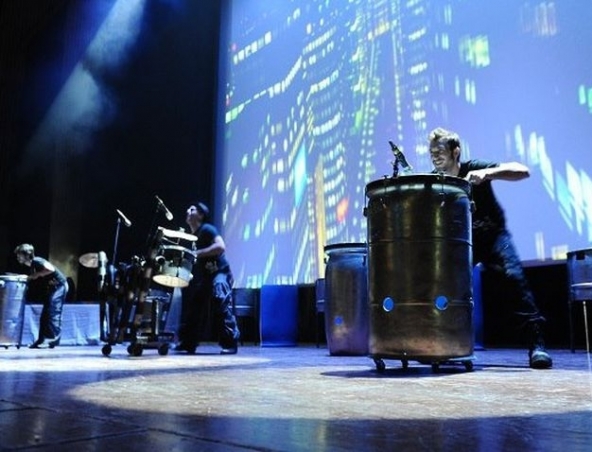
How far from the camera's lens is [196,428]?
134cm

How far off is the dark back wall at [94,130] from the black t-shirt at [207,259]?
3193 mm

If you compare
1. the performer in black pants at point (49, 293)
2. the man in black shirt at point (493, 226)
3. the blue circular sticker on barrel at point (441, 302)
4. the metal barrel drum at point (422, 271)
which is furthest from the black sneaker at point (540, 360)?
the performer in black pants at point (49, 293)

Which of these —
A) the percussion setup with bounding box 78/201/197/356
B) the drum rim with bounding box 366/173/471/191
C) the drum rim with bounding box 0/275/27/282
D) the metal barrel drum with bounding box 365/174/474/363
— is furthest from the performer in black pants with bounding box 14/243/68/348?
the drum rim with bounding box 366/173/471/191

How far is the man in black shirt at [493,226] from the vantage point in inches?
134

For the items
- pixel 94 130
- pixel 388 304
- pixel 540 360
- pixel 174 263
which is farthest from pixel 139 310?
pixel 94 130

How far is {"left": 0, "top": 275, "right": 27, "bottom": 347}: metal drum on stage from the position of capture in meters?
7.41

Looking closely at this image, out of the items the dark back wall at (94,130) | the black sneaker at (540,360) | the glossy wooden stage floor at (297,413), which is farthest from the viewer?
the dark back wall at (94,130)

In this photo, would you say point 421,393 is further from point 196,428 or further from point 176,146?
point 176,146

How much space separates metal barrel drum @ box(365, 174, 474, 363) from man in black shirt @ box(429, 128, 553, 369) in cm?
46

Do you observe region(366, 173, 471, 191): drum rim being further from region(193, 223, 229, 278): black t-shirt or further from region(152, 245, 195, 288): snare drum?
region(193, 223, 229, 278): black t-shirt

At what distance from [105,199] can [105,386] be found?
7160 millimetres

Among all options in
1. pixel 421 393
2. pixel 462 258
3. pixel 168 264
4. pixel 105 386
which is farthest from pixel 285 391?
pixel 168 264

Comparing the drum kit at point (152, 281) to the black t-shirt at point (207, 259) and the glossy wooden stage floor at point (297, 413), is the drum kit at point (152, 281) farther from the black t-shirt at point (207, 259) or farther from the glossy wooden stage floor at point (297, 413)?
the glossy wooden stage floor at point (297, 413)

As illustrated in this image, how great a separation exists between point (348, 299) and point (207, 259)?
4.75 ft
